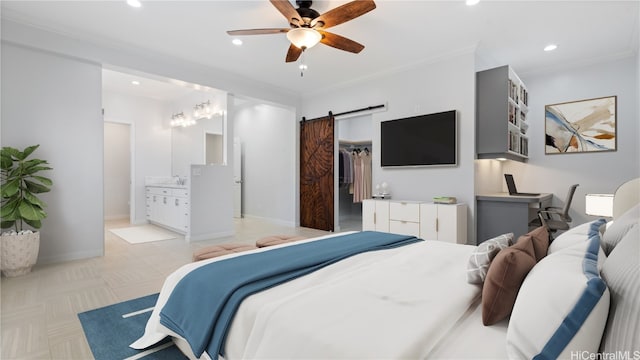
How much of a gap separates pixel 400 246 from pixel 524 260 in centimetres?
108

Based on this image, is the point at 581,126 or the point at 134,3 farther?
the point at 581,126

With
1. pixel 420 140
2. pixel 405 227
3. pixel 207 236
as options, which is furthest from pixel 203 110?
pixel 405 227

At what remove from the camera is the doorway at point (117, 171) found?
6.96 meters

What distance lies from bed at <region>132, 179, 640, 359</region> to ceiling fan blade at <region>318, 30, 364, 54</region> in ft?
7.96

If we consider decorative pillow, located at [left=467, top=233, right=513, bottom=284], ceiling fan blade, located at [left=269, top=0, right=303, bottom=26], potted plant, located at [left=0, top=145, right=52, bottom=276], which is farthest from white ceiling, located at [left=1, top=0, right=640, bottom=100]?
decorative pillow, located at [left=467, top=233, right=513, bottom=284]

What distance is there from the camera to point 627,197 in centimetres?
211

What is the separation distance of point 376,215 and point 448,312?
3.44 meters

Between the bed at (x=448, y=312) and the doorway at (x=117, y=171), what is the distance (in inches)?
273

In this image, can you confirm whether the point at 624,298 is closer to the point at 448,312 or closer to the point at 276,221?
the point at 448,312

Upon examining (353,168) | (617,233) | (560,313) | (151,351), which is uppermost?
(353,168)

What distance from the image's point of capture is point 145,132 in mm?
6609

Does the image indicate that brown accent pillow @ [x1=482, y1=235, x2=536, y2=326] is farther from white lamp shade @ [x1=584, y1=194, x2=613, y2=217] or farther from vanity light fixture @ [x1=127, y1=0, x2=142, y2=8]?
vanity light fixture @ [x1=127, y1=0, x2=142, y2=8]

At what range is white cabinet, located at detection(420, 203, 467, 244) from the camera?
3658 millimetres

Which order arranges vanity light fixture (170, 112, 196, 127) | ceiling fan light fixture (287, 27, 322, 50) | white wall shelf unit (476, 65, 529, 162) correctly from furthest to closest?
vanity light fixture (170, 112, 196, 127) → white wall shelf unit (476, 65, 529, 162) → ceiling fan light fixture (287, 27, 322, 50)
